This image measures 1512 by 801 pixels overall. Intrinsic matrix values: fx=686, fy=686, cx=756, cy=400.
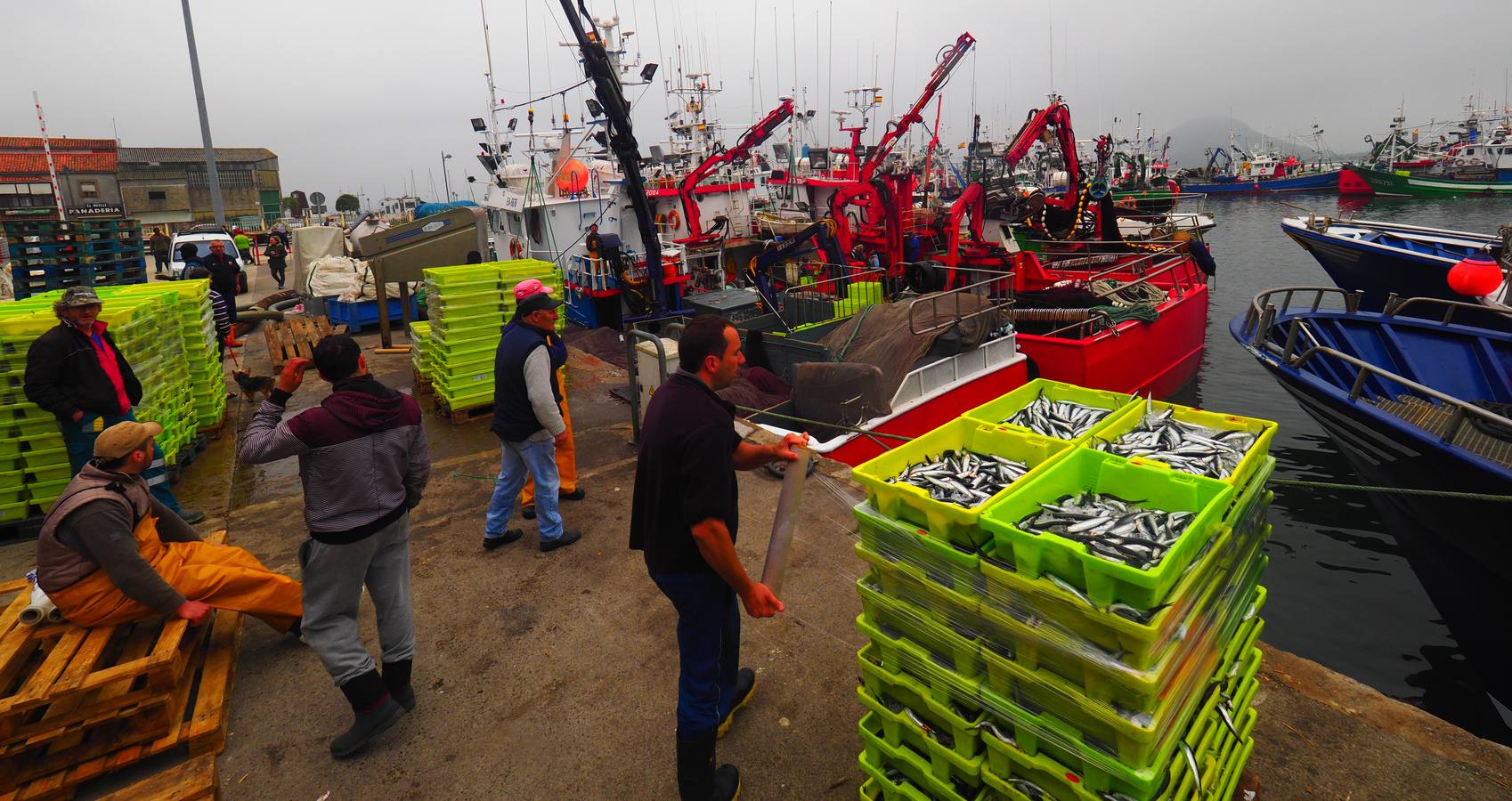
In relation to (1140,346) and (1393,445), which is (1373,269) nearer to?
(1140,346)

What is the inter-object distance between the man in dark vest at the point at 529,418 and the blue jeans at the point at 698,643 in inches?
84.7

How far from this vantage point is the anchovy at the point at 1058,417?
2959mm

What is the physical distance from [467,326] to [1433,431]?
8565 millimetres

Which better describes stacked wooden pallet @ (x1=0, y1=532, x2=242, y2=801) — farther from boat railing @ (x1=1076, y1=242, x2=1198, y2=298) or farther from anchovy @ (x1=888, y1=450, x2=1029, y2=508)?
boat railing @ (x1=1076, y1=242, x2=1198, y2=298)

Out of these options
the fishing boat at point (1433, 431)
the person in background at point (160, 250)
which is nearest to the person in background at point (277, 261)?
the person in background at point (160, 250)

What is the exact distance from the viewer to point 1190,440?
2682 mm

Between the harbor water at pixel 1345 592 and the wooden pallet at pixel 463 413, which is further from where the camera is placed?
the wooden pallet at pixel 463 413

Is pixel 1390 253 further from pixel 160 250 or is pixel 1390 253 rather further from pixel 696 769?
Result: pixel 160 250

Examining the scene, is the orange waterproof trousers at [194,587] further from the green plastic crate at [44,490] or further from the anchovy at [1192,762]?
the anchovy at [1192,762]

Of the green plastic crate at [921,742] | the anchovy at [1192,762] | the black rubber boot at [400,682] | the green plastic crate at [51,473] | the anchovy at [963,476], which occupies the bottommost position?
the black rubber boot at [400,682]

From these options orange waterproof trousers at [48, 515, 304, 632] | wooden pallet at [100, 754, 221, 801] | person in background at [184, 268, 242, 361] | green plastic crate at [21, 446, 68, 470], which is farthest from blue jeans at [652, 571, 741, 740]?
person in background at [184, 268, 242, 361]

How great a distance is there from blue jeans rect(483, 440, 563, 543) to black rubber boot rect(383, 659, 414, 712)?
4.78 ft

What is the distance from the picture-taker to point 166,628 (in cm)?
309

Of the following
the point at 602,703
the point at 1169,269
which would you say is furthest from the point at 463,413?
the point at 1169,269
